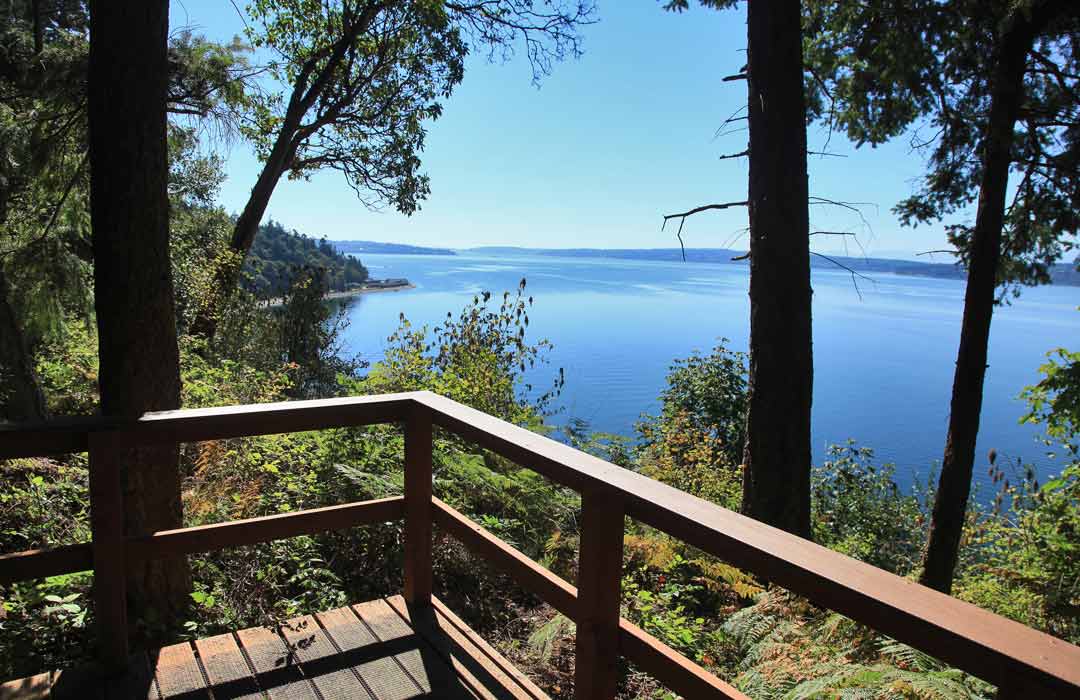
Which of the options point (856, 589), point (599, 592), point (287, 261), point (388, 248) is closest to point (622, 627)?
point (599, 592)

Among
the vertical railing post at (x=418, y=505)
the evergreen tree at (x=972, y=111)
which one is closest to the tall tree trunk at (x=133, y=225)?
the vertical railing post at (x=418, y=505)

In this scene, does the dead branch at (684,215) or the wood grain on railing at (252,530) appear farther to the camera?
the dead branch at (684,215)

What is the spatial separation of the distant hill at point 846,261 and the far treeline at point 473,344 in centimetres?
52

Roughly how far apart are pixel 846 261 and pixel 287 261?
9.82m

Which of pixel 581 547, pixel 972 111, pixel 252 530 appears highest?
pixel 972 111

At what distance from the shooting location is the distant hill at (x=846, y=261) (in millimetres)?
6305

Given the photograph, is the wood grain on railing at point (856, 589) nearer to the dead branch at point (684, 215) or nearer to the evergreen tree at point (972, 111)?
the dead branch at point (684, 215)

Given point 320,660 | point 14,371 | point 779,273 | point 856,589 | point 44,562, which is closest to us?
point 856,589

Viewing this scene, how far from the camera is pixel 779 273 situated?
4867mm

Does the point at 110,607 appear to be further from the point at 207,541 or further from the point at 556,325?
the point at 556,325

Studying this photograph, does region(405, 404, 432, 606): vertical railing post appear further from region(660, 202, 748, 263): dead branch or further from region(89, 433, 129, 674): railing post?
region(660, 202, 748, 263): dead branch

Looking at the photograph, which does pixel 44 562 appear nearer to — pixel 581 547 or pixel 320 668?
pixel 320 668

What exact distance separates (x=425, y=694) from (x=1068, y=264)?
10016mm

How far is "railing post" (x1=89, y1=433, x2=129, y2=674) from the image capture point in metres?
2.11
